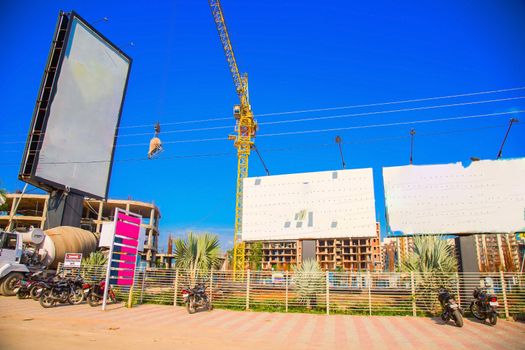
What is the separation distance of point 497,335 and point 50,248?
22.1 meters

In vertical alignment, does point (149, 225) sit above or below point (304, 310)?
above

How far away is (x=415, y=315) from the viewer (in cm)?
1205

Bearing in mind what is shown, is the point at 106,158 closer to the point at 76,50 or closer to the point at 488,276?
the point at 76,50

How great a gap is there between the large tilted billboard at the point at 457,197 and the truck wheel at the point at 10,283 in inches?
715

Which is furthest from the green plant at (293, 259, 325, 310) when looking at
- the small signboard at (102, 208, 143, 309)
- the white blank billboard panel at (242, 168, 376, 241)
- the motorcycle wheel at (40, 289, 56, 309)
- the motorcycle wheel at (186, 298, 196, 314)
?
the motorcycle wheel at (40, 289, 56, 309)

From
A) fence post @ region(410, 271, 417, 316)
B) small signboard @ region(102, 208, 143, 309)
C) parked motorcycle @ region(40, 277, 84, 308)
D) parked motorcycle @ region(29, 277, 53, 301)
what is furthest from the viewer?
small signboard @ region(102, 208, 143, 309)

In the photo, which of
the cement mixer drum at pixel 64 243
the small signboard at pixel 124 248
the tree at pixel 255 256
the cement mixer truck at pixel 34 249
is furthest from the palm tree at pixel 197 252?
the tree at pixel 255 256

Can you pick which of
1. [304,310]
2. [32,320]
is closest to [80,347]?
[32,320]

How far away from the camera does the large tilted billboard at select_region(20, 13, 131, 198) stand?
1110 inches

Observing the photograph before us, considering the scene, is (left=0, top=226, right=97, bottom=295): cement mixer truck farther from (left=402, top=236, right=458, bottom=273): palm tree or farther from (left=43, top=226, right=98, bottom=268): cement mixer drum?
(left=402, top=236, right=458, bottom=273): palm tree

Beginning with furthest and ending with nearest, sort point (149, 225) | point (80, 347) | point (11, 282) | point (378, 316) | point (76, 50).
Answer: point (149, 225) → point (76, 50) → point (11, 282) → point (378, 316) → point (80, 347)

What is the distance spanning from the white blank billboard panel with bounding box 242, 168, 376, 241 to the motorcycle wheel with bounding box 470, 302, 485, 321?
7.69m

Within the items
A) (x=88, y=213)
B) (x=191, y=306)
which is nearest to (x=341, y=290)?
(x=191, y=306)

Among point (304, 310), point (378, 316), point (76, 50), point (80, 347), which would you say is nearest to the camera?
point (80, 347)
